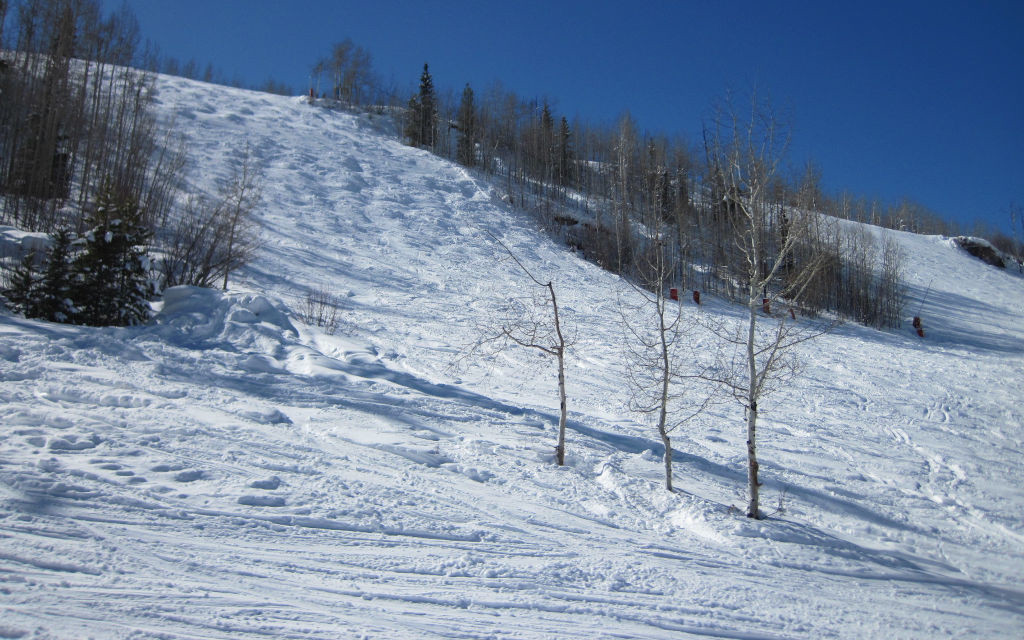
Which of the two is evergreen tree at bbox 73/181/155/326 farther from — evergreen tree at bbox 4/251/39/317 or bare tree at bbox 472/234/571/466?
bare tree at bbox 472/234/571/466

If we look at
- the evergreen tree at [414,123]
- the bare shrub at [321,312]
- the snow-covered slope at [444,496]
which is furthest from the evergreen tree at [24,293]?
the evergreen tree at [414,123]

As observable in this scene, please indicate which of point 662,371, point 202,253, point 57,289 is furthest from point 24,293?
point 662,371

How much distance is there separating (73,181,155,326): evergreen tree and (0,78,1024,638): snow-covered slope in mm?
739

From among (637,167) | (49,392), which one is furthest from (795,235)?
(637,167)

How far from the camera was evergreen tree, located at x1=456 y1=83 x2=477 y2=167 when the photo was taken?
4556 centimetres

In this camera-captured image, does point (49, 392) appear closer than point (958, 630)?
No

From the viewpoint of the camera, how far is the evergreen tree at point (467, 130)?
45.6 metres

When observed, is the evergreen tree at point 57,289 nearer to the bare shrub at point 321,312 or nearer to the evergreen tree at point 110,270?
the evergreen tree at point 110,270

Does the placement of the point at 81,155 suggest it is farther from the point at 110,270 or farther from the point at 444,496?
the point at 444,496

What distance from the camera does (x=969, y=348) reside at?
2605 centimetres

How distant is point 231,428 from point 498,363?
321 inches

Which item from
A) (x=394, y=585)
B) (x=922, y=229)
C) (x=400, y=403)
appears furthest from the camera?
(x=922, y=229)

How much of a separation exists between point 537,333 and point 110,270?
36.8 ft

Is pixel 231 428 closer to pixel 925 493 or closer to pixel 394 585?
pixel 394 585
